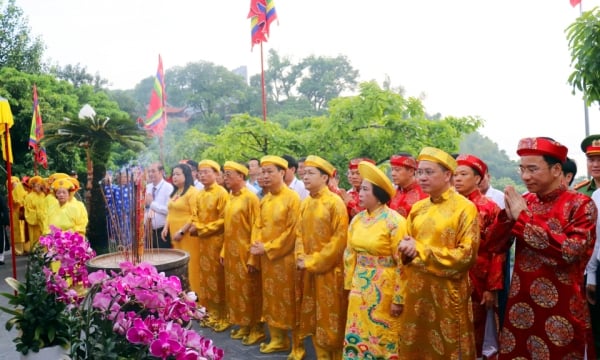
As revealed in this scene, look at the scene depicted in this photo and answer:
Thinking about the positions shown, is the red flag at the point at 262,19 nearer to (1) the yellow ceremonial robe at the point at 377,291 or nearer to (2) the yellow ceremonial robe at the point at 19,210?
(2) the yellow ceremonial robe at the point at 19,210

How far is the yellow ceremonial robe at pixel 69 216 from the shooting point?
596 centimetres

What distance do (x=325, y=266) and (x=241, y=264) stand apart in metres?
1.34

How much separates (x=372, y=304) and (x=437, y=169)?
36.9 inches

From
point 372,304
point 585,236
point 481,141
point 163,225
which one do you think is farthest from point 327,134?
point 481,141

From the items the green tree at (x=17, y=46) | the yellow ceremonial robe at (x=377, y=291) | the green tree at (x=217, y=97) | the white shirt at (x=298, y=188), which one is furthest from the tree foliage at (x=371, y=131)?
the green tree at (x=217, y=97)

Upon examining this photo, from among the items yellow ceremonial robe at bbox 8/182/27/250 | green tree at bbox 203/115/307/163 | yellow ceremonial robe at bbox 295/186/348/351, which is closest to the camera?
yellow ceremonial robe at bbox 295/186/348/351

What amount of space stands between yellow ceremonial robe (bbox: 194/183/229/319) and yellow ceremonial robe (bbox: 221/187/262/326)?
0.33 meters

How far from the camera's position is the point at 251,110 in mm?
33969

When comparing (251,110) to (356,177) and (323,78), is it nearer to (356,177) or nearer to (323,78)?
(323,78)

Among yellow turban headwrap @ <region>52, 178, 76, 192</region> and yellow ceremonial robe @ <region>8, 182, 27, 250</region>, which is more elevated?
yellow turban headwrap @ <region>52, 178, 76, 192</region>

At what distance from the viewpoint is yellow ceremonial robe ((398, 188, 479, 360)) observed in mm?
2941

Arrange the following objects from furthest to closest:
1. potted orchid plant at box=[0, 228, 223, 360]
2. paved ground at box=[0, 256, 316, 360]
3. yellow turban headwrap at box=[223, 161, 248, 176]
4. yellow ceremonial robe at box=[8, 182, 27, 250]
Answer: yellow ceremonial robe at box=[8, 182, 27, 250], yellow turban headwrap at box=[223, 161, 248, 176], paved ground at box=[0, 256, 316, 360], potted orchid plant at box=[0, 228, 223, 360]

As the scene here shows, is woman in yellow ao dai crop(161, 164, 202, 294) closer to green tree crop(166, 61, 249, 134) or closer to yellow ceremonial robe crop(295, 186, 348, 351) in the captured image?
yellow ceremonial robe crop(295, 186, 348, 351)

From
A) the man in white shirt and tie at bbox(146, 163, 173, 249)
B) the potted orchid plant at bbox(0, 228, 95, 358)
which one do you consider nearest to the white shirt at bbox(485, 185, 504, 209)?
the potted orchid plant at bbox(0, 228, 95, 358)
